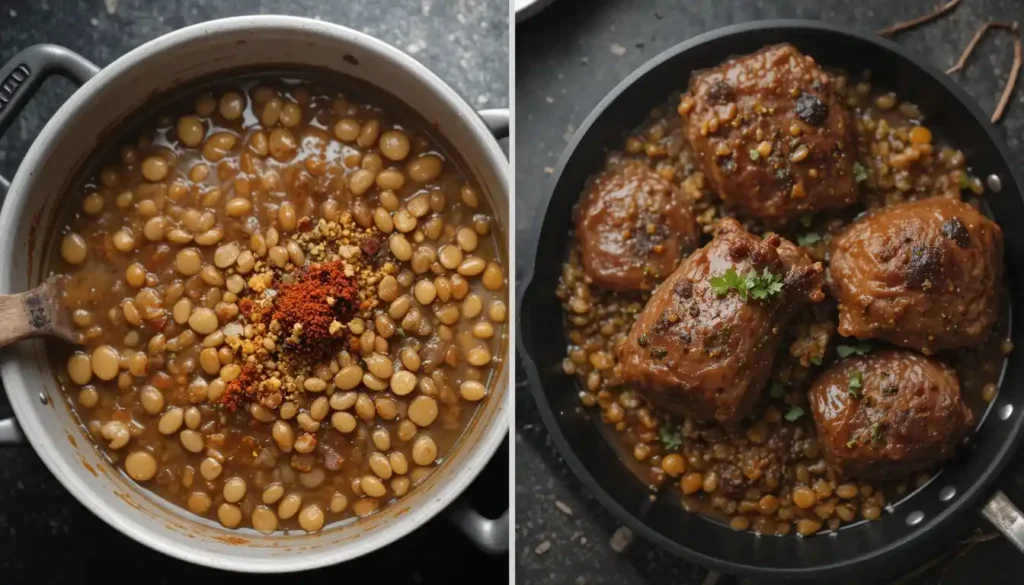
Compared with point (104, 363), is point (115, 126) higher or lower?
higher

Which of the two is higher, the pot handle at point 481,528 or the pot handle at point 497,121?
the pot handle at point 497,121

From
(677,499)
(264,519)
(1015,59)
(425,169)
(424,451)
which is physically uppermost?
(1015,59)

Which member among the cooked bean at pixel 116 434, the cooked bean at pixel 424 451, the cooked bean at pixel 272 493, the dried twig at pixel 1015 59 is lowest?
the cooked bean at pixel 272 493

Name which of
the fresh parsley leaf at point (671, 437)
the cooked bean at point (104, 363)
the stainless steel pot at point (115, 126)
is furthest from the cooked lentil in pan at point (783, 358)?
the cooked bean at point (104, 363)

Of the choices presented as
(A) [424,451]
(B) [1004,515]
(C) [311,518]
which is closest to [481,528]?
(A) [424,451]

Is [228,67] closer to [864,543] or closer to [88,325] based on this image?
[88,325]

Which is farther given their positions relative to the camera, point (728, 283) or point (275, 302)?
point (275, 302)

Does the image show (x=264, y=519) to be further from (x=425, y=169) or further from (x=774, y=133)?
(x=774, y=133)

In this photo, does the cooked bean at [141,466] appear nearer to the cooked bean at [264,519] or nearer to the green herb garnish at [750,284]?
the cooked bean at [264,519]
